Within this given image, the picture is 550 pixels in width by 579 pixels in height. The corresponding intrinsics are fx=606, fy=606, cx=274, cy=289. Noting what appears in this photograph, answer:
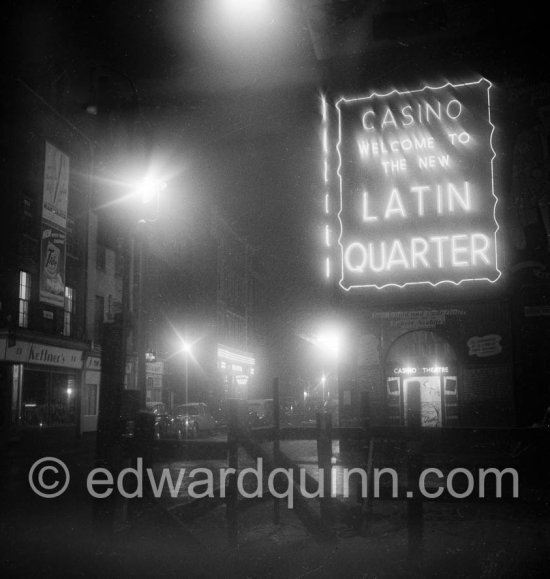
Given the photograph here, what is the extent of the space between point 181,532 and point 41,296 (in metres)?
21.4

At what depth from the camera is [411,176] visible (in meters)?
20.4

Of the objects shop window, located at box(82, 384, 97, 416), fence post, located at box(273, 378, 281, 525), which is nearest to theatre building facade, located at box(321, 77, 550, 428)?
fence post, located at box(273, 378, 281, 525)

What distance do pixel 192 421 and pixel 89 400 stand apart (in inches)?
229

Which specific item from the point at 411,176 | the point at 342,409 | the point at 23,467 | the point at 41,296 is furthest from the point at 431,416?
the point at 41,296

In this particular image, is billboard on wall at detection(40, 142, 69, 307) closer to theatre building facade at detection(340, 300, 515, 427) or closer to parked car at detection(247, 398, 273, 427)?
theatre building facade at detection(340, 300, 515, 427)

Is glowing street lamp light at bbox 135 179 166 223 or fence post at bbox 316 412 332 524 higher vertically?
glowing street lamp light at bbox 135 179 166 223

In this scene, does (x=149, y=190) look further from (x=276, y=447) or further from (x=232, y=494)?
(x=232, y=494)

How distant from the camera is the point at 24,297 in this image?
26281mm

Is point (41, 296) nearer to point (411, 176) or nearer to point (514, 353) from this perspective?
point (411, 176)

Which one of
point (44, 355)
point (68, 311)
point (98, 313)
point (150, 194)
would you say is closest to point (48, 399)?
point (44, 355)

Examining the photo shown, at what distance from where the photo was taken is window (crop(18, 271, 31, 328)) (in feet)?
85.0

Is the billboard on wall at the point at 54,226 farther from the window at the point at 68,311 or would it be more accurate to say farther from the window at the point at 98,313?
the window at the point at 98,313

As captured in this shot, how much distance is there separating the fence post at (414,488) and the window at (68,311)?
25116mm

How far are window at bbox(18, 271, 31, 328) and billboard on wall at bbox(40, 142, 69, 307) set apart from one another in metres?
0.63
